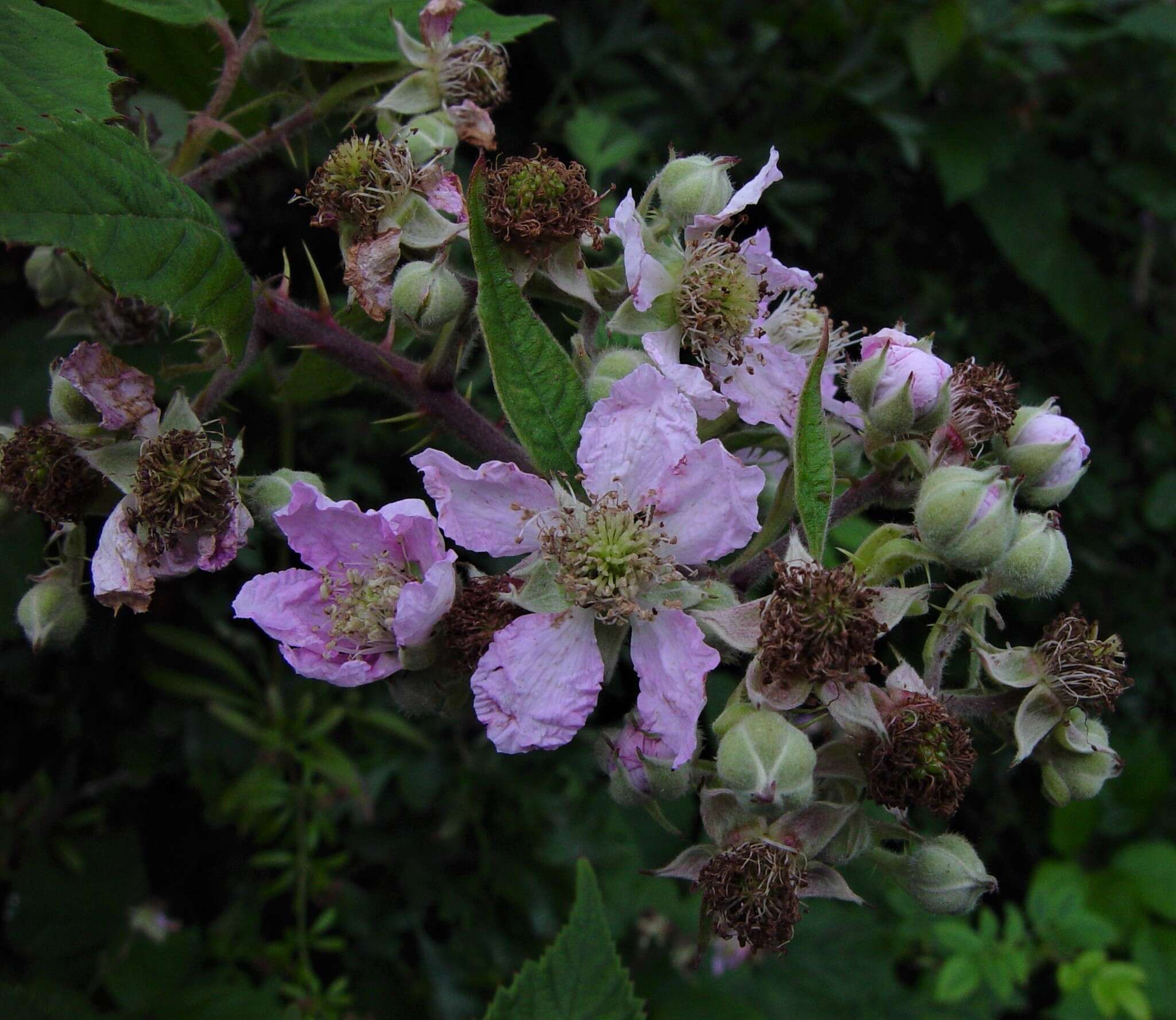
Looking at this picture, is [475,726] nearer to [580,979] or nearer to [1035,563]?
[580,979]

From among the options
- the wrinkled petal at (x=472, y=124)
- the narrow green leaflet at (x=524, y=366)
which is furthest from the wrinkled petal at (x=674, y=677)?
the wrinkled petal at (x=472, y=124)

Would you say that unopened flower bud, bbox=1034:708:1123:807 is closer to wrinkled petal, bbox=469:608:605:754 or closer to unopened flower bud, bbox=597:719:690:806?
unopened flower bud, bbox=597:719:690:806

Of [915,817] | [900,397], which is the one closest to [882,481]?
[900,397]

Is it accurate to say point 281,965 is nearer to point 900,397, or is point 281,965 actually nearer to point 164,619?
point 164,619

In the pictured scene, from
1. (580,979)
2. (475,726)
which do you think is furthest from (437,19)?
(475,726)

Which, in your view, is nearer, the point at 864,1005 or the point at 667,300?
the point at 667,300

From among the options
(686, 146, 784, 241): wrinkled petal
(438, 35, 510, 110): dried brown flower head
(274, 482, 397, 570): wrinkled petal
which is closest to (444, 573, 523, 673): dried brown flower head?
(274, 482, 397, 570): wrinkled petal

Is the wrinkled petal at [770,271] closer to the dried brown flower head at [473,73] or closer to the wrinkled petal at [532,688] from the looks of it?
the dried brown flower head at [473,73]

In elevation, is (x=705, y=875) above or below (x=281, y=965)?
above
